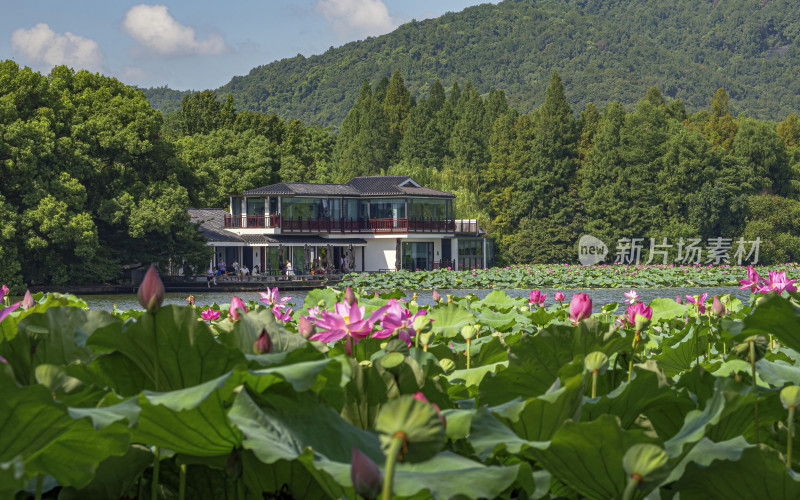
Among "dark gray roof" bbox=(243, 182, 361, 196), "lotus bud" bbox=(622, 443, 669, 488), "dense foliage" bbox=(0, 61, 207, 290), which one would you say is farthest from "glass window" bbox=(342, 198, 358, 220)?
"lotus bud" bbox=(622, 443, 669, 488)

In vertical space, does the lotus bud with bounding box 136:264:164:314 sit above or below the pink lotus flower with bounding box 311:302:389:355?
above

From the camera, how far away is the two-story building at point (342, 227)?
36.5 meters

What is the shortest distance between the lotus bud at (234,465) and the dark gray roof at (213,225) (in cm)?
3195

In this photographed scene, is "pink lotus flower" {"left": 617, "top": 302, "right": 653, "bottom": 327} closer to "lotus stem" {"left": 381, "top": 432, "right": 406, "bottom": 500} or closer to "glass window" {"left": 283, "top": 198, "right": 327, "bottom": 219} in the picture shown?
"lotus stem" {"left": 381, "top": 432, "right": 406, "bottom": 500}

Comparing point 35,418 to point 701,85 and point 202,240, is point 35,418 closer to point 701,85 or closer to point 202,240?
point 202,240

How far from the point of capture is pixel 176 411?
987 mm

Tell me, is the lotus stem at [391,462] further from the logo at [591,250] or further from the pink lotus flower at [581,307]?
the logo at [591,250]

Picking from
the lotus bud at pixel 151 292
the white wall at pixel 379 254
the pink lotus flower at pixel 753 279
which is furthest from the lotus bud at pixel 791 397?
the white wall at pixel 379 254

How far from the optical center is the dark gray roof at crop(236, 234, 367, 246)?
35.6 metres

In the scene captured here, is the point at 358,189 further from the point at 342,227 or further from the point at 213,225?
the point at 213,225

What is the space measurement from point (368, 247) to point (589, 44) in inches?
4692

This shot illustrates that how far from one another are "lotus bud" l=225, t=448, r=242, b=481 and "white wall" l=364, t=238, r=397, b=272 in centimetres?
3753

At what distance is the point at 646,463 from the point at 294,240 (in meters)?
36.2

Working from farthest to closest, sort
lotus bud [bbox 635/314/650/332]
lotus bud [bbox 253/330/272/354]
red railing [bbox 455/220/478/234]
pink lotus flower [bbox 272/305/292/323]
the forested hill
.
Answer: the forested hill
red railing [bbox 455/220/478/234]
pink lotus flower [bbox 272/305/292/323]
lotus bud [bbox 635/314/650/332]
lotus bud [bbox 253/330/272/354]
